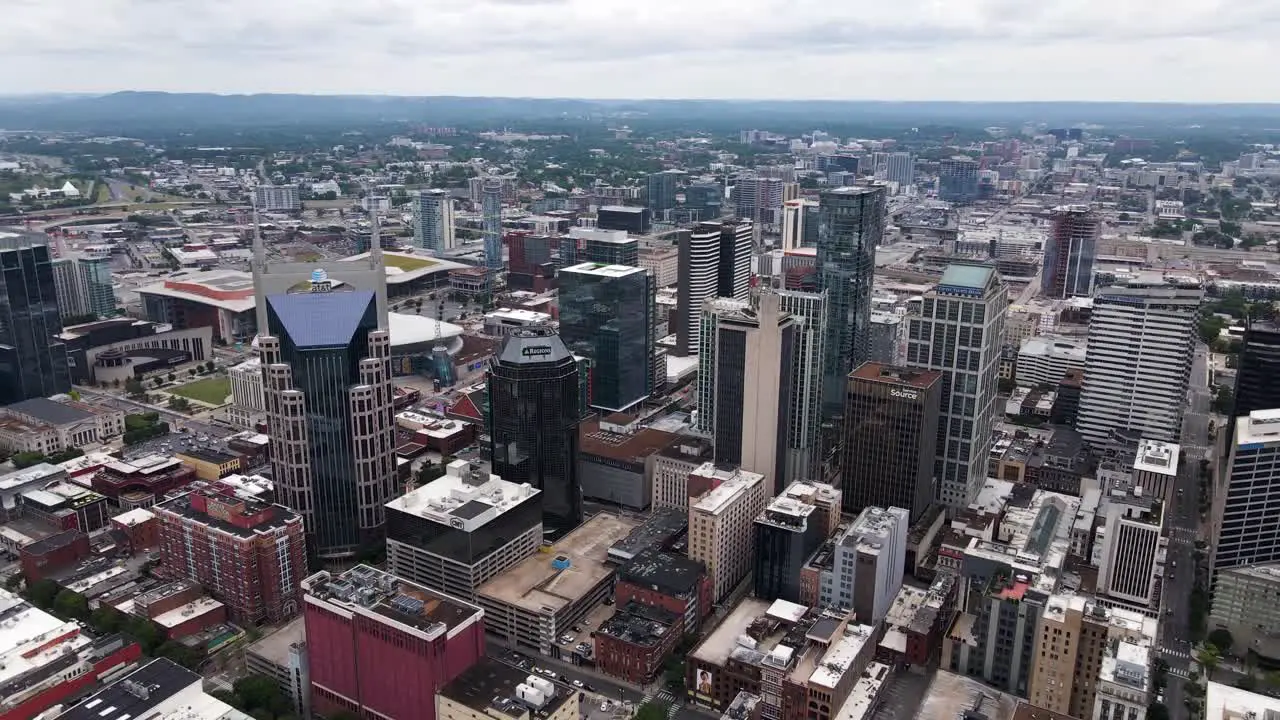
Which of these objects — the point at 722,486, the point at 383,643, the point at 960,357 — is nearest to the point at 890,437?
the point at 960,357

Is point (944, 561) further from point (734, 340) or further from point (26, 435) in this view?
point (26, 435)

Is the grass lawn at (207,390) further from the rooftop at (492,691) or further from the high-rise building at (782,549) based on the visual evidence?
the high-rise building at (782,549)

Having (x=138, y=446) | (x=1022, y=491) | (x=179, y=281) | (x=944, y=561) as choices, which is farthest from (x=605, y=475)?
(x=179, y=281)

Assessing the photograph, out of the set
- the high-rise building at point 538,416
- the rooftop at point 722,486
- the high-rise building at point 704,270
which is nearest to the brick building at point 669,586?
the rooftop at point 722,486

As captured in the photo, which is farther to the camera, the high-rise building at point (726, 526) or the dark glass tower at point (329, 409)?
the dark glass tower at point (329, 409)

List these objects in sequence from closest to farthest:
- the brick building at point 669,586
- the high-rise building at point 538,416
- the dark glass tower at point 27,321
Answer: the brick building at point 669,586 → the high-rise building at point 538,416 → the dark glass tower at point 27,321

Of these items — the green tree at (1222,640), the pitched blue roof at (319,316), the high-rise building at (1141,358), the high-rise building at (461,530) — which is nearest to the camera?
the green tree at (1222,640)

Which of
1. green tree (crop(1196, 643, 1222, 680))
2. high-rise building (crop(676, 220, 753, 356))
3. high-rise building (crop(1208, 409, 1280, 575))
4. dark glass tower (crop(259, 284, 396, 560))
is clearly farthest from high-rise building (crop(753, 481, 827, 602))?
high-rise building (crop(676, 220, 753, 356))
